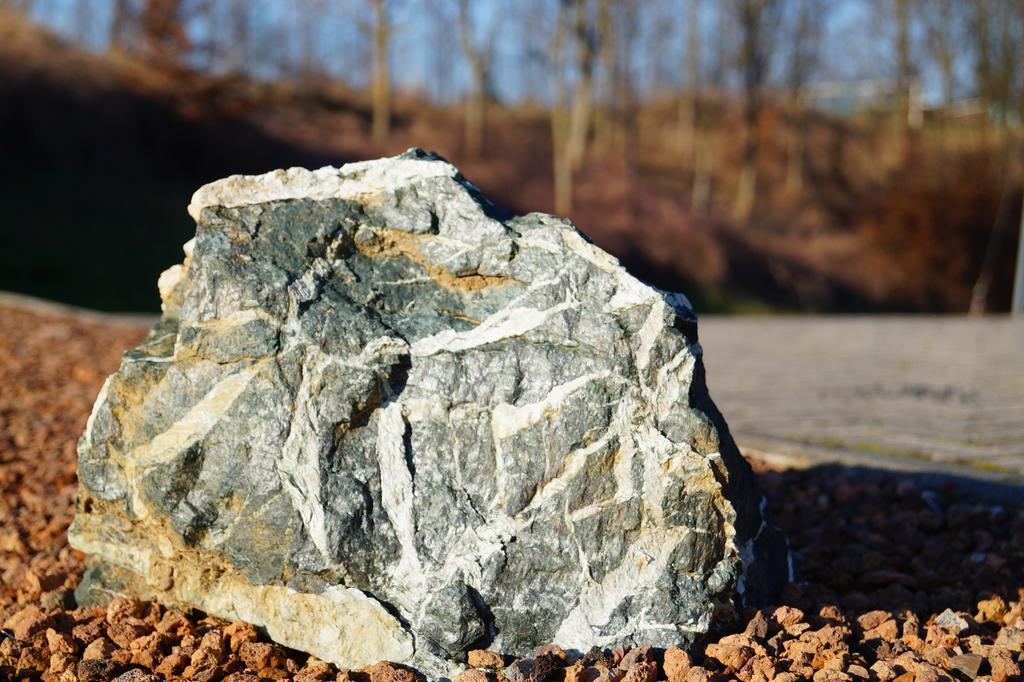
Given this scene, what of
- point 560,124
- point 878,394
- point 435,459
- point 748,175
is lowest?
point 878,394

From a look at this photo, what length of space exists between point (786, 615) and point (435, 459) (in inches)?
42.6

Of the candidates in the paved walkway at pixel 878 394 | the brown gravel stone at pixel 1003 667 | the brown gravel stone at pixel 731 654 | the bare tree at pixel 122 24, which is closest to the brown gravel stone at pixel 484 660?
the brown gravel stone at pixel 731 654

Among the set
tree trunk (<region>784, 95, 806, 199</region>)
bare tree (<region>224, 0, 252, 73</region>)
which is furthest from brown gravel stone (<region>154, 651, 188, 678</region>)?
bare tree (<region>224, 0, 252, 73</region>)

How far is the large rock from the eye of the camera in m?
2.43

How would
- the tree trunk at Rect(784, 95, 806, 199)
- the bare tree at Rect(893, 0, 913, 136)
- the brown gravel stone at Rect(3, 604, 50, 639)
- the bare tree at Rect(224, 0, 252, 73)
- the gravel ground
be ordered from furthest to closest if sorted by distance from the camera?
the bare tree at Rect(224, 0, 252, 73)
the tree trunk at Rect(784, 95, 806, 199)
the bare tree at Rect(893, 0, 913, 136)
the brown gravel stone at Rect(3, 604, 50, 639)
the gravel ground

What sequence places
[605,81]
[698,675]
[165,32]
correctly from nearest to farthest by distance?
[698,675], [165,32], [605,81]

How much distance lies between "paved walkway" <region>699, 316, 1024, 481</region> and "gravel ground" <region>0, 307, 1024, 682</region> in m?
0.73

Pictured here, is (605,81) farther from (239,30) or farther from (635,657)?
(635,657)

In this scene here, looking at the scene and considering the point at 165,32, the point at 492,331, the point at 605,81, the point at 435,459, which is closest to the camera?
the point at 435,459

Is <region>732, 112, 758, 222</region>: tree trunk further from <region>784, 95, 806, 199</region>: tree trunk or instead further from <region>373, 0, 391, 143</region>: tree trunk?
<region>373, 0, 391, 143</region>: tree trunk

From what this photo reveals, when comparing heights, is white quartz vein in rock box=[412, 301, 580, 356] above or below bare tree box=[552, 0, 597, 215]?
below

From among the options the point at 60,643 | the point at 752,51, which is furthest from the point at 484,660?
the point at 752,51

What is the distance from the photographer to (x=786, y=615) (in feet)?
8.54

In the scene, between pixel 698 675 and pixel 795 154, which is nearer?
pixel 698 675
